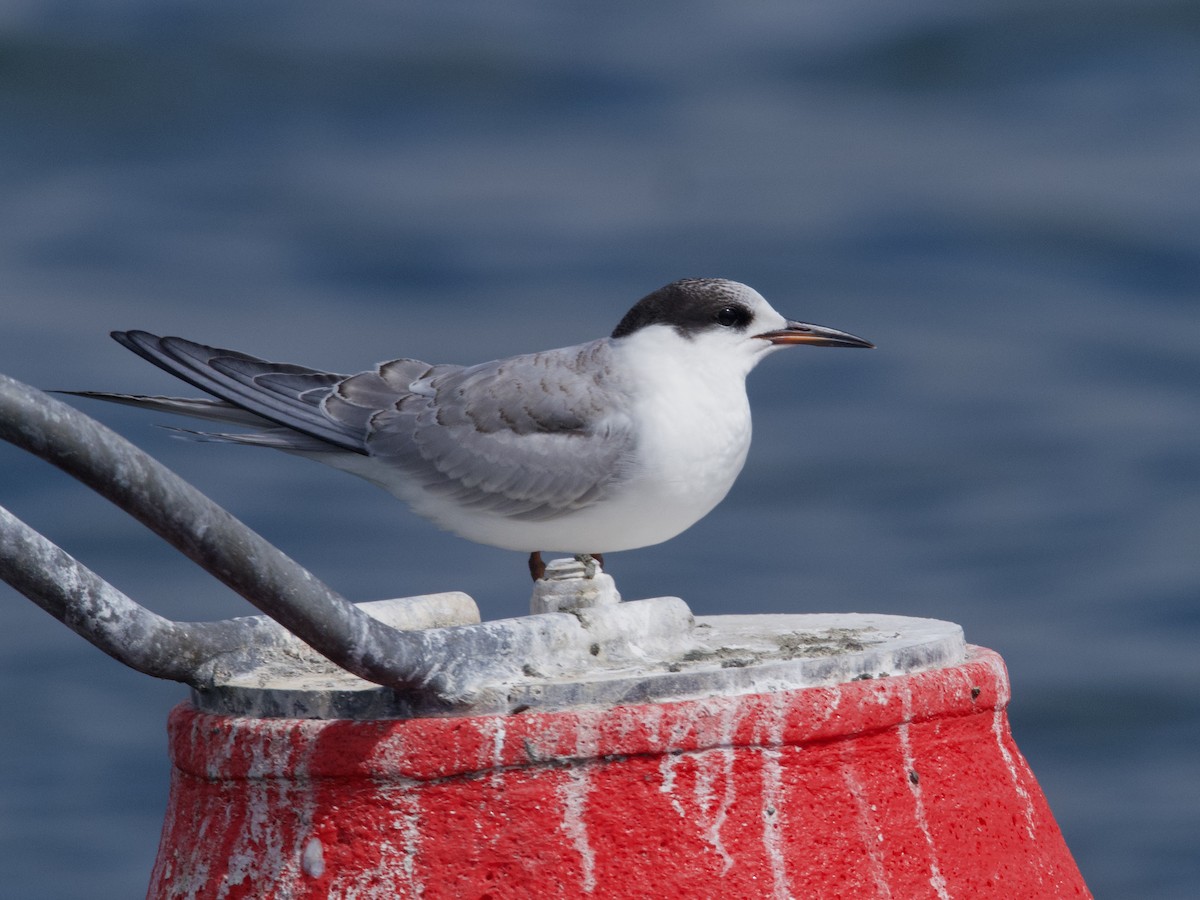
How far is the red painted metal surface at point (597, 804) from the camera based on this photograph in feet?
8.78

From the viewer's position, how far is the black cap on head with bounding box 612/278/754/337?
413 cm

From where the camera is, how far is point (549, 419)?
407cm

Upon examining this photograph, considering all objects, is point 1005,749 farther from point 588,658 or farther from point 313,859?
point 313,859

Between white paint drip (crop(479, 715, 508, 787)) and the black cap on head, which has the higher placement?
the black cap on head

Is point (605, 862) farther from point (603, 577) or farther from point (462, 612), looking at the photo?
point (462, 612)

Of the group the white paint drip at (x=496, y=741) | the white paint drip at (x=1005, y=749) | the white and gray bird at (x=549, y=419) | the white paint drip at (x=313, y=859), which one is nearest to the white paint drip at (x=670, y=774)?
the white paint drip at (x=496, y=741)

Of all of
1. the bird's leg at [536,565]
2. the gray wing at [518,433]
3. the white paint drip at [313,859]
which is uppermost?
the gray wing at [518,433]

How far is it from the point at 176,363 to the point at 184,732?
4.19 feet

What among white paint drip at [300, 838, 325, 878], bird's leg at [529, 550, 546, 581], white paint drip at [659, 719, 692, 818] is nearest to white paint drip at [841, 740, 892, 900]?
white paint drip at [659, 719, 692, 818]

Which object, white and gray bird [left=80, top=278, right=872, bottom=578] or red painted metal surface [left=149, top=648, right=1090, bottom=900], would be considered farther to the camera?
white and gray bird [left=80, top=278, right=872, bottom=578]

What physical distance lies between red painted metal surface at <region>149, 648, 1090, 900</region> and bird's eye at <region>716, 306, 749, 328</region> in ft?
4.80

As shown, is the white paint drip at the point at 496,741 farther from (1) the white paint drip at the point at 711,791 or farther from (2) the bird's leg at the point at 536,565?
(2) the bird's leg at the point at 536,565

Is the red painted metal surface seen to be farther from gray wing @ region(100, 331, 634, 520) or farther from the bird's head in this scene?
the bird's head

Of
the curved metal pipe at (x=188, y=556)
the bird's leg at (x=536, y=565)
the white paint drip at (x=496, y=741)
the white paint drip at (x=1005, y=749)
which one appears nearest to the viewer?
the curved metal pipe at (x=188, y=556)
